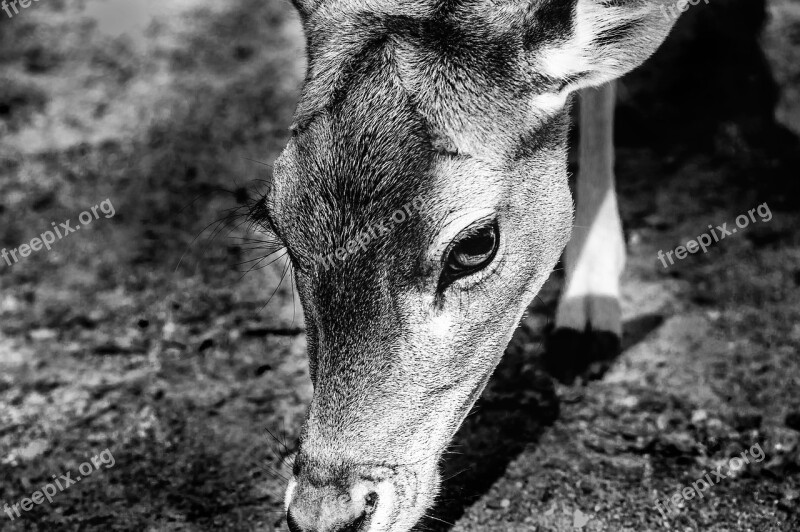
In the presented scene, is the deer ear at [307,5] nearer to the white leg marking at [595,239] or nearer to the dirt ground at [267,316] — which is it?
the dirt ground at [267,316]

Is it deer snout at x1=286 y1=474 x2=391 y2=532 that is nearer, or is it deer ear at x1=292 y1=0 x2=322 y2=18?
deer snout at x1=286 y1=474 x2=391 y2=532

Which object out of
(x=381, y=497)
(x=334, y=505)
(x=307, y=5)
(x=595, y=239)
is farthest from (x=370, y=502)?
(x=595, y=239)

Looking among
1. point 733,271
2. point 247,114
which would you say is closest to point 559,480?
point 733,271

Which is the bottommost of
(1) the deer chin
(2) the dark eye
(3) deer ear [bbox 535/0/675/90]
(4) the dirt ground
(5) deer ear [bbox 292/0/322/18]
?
(4) the dirt ground

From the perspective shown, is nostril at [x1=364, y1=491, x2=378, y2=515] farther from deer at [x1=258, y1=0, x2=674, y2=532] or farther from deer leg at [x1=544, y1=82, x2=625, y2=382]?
deer leg at [x1=544, y1=82, x2=625, y2=382]

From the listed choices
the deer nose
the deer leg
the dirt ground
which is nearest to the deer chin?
the deer nose

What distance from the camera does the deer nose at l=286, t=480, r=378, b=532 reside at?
3.42 meters

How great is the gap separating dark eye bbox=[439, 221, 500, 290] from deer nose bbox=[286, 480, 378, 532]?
0.91 m

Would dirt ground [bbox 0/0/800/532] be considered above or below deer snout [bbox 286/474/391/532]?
below

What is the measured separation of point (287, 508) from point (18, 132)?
5.93 m

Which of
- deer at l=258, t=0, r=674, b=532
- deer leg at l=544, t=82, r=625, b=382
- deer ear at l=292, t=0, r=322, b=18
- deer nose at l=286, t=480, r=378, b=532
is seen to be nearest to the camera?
deer nose at l=286, t=480, r=378, b=532

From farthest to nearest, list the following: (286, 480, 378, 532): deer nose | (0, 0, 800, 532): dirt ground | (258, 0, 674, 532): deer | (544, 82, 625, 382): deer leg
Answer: (544, 82, 625, 382): deer leg
(0, 0, 800, 532): dirt ground
(258, 0, 674, 532): deer
(286, 480, 378, 532): deer nose

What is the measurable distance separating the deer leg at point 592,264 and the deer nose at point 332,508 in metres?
2.07

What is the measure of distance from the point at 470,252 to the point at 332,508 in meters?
1.18
